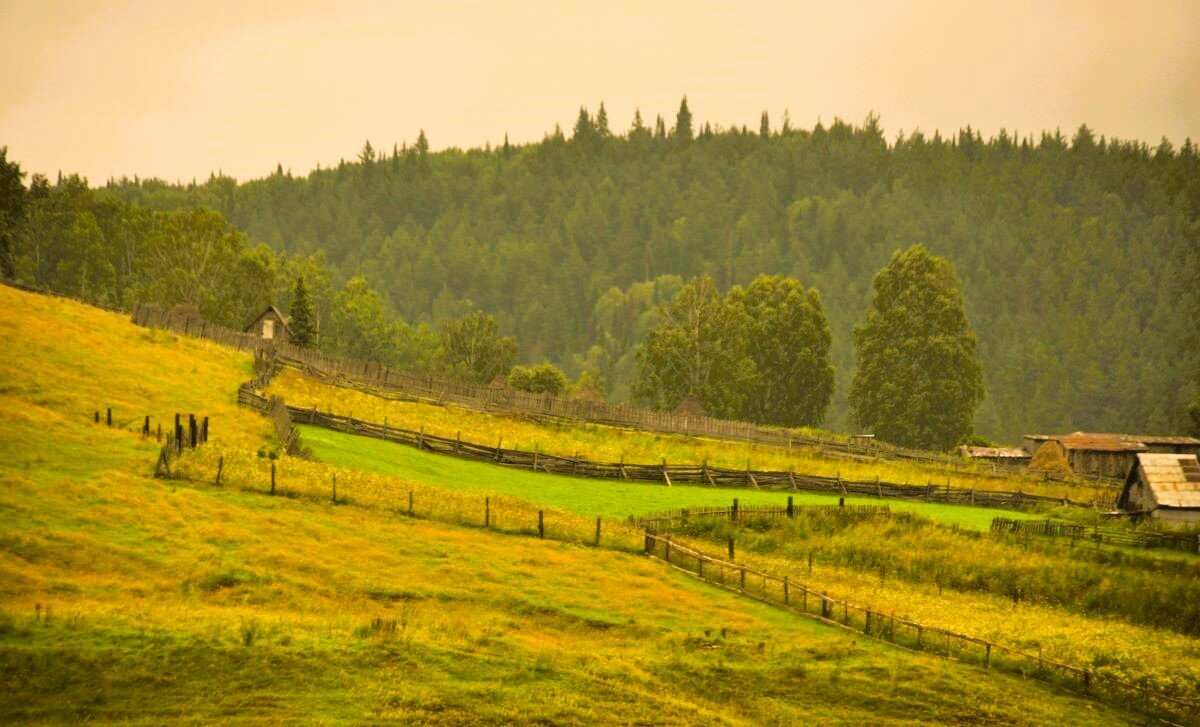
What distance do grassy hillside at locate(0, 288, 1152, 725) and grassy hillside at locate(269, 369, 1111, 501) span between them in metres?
21.2

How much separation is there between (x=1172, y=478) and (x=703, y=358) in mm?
65407

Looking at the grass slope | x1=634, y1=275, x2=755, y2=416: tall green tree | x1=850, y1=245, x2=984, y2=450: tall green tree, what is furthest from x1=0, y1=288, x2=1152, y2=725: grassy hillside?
x1=634, y1=275, x2=755, y2=416: tall green tree

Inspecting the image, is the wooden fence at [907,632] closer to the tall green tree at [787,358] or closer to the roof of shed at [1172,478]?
the roof of shed at [1172,478]

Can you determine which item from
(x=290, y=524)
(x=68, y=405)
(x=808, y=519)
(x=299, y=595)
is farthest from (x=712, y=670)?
(x=68, y=405)

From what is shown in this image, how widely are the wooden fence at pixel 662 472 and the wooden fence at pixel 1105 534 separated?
41.6ft

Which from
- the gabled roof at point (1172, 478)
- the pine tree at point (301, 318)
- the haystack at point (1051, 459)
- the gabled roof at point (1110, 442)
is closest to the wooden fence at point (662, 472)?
the gabled roof at point (1172, 478)

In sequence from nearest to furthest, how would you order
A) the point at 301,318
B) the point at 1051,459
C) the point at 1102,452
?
the point at 1051,459 < the point at 1102,452 < the point at 301,318

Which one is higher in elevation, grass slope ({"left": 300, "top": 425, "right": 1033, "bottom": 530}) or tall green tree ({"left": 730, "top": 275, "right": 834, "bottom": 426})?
tall green tree ({"left": 730, "top": 275, "right": 834, "bottom": 426})

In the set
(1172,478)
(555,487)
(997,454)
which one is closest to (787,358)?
(997,454)

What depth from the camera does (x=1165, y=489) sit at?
59719mm

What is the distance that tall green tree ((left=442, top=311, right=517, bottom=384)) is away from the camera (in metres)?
146

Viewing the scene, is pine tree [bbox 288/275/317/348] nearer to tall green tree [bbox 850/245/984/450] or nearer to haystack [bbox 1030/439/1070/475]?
tall green tree [bbox 850/245/984/450]

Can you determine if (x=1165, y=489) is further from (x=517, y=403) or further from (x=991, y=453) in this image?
(x=517, y=403)

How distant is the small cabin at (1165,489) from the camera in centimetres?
5878
